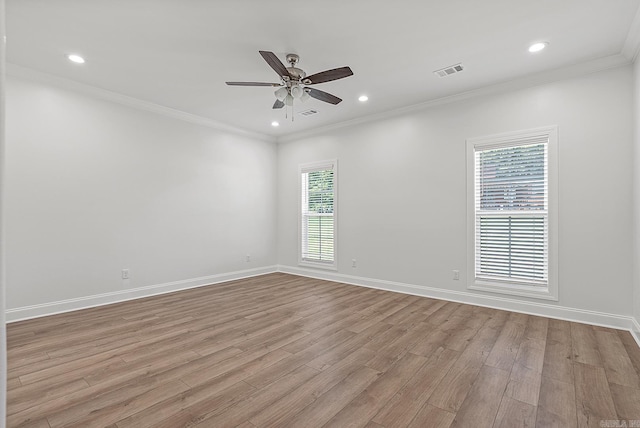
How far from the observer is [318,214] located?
6086mm

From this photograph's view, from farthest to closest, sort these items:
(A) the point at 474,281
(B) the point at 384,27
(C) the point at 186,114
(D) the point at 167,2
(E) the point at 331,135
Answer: (E) the point at 331,135, (C) the point at 186,114, (A) the point at 474,281, (B) the point at 384,27, (D) the point at 167,2

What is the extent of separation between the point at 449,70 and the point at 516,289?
285 cm

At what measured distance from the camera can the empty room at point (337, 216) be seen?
83.7 inches

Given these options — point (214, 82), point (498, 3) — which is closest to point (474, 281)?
point (498, 3)

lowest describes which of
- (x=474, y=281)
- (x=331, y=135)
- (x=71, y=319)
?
(x=71, y=319)

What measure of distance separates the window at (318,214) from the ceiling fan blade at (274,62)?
282 cm

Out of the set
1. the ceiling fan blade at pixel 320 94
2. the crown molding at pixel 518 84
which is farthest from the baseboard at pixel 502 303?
the ceiling fan blade at pixel 320 94

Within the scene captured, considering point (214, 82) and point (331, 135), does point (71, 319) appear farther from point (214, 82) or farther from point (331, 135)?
point (331, 135)

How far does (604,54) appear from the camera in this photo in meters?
3.25

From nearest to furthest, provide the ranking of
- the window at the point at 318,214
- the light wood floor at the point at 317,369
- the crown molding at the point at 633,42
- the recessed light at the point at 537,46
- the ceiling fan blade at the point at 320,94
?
the light wood floor at the point at 317,369 → the crown molding at the point at 633,42 → the recessed light at the point at 537,46 → the ceiling fan blade at the point at 320,94 → the window at the point at 318,214

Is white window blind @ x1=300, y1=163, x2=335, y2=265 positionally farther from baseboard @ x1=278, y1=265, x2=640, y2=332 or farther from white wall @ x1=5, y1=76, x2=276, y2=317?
white wall @ x1=5, y1=76, x2=276, y2=317

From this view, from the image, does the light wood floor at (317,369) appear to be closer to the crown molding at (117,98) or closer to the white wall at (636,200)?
the white wall at (636,200)

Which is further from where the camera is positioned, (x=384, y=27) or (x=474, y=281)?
(x=474, y=281)

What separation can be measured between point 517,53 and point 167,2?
3431 mm
